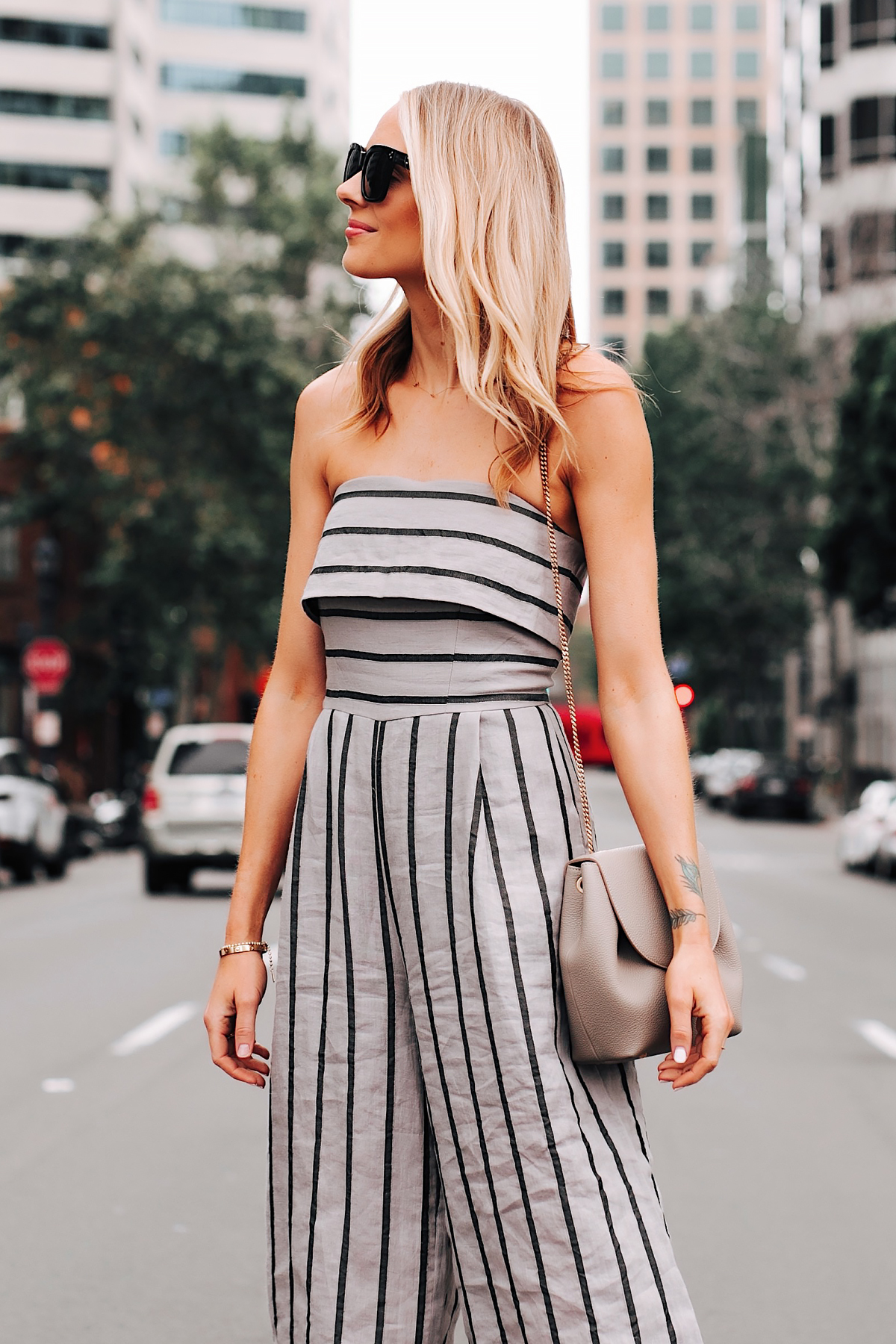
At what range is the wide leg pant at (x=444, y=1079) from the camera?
2082 millimetres

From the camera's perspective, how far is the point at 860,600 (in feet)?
103

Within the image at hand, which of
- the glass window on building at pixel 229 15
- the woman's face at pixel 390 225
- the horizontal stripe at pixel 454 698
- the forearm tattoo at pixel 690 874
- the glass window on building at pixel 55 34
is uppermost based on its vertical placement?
the glass window on building at pixel 229 15

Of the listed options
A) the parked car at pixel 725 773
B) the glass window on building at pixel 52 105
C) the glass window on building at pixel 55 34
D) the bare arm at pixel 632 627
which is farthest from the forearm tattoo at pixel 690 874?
the glass window on building at pixel 55 34

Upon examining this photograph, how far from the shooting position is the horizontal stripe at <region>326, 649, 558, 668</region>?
220 cm

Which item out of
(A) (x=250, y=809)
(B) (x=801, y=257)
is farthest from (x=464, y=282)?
(B) (x=801, y=257)

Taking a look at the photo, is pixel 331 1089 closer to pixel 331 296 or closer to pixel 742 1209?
pixel 742 1209

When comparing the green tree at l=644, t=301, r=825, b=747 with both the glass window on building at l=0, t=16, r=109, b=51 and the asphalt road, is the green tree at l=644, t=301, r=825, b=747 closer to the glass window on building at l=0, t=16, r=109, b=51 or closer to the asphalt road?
the glass window on building at l=0, t=16, r=109, b=51

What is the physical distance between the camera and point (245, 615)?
37.9 m

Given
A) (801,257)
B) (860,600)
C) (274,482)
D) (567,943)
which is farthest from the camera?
(801,257)

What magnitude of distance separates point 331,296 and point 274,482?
162 inches

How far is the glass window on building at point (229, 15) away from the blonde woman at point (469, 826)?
250 feet

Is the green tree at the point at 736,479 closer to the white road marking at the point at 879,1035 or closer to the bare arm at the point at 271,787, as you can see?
the white road marking at the point at 879,1035

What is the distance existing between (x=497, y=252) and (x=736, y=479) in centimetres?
4377

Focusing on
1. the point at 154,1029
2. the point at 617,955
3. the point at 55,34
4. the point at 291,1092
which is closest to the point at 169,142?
the point at 55,34
